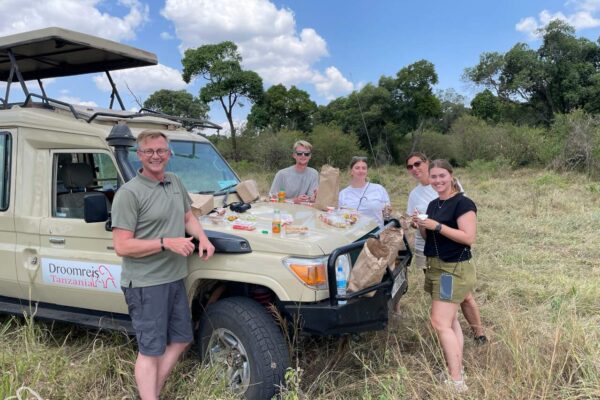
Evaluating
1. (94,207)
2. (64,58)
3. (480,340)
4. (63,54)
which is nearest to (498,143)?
(480,340)

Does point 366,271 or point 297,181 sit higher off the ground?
point 297,181

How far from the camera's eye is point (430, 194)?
4.16 metres

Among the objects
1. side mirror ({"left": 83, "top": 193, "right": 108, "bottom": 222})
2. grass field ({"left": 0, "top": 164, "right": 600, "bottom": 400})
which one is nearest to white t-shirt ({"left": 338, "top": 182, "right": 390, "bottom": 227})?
grass field ({"left": 0, "top": 164, "right": 600, "bottom": 400})

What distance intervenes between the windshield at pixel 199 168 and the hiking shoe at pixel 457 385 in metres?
2.37

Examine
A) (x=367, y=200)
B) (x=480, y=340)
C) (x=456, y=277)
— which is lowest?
(x=480, y=340)

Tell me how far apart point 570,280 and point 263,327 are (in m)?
4.23

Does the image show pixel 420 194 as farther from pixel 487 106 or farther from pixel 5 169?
pixel 487 106

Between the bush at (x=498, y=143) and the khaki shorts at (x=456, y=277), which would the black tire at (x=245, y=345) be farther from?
the bush at (x=498, y=143)

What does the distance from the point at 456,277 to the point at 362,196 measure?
4.64 ft

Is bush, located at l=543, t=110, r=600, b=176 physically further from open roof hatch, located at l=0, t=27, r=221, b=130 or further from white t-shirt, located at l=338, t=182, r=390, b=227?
open roof hatch, located at l=0, t=27, r=221, b=130

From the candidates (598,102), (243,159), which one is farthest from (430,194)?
(598,102)

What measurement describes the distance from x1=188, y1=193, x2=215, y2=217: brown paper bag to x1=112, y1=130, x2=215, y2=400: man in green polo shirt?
49 centimetres

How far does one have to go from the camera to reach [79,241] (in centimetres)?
345

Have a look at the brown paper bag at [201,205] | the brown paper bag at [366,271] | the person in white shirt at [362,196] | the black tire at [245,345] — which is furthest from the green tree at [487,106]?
the black tire at [245,345]
